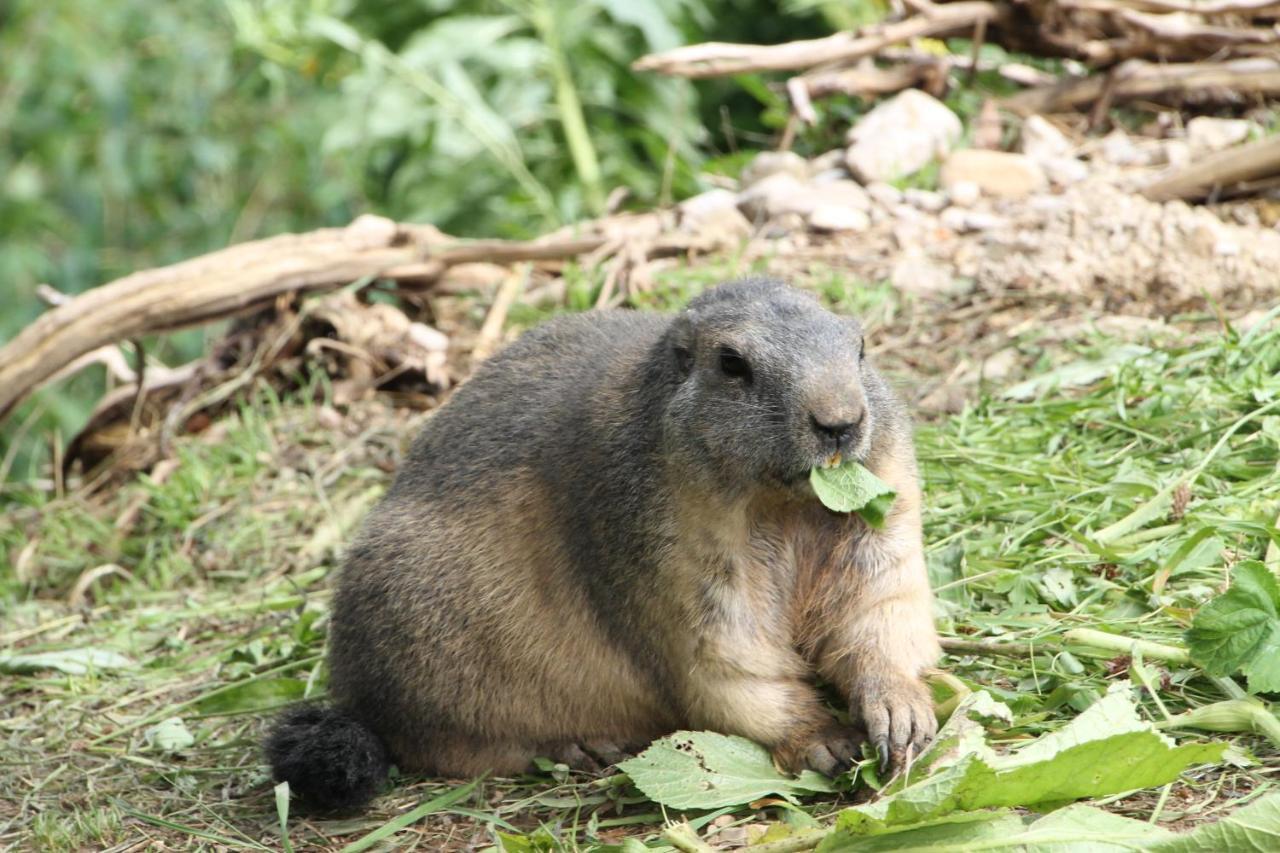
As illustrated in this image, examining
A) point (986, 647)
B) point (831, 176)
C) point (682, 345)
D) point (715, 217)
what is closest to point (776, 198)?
point (715, 217)

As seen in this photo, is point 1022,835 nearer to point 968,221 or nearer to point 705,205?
point 968,221

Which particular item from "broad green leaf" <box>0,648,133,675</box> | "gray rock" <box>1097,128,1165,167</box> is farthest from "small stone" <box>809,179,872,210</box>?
"broad green leaf" <box>0,648,133,675</box>

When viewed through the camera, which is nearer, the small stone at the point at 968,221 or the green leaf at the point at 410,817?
the green leaf at the point at 410,817

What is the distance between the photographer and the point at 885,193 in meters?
9.16

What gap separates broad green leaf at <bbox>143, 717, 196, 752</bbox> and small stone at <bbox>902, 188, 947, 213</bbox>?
5290 millimetres

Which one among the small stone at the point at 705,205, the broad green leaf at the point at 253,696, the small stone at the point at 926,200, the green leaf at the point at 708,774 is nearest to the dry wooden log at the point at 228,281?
the small stone at the point at 705,205

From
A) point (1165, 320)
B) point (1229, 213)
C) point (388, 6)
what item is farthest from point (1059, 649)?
point (388, 6)

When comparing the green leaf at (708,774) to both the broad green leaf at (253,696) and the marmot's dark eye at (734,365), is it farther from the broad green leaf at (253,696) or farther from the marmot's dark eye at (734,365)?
the broad green leaf at (253,696)

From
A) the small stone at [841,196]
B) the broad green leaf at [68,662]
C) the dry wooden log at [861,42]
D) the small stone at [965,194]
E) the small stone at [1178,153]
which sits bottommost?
the broad green leaf at [68,662]

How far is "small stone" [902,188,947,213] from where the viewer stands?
352 inches

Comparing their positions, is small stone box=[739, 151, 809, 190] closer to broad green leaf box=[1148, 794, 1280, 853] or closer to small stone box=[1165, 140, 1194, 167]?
small stone box=[1165, 140, 1194, 167]

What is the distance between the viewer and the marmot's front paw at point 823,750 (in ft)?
14.8

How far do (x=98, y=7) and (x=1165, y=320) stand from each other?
10.8m

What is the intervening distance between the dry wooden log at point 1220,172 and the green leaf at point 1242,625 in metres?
4.55
